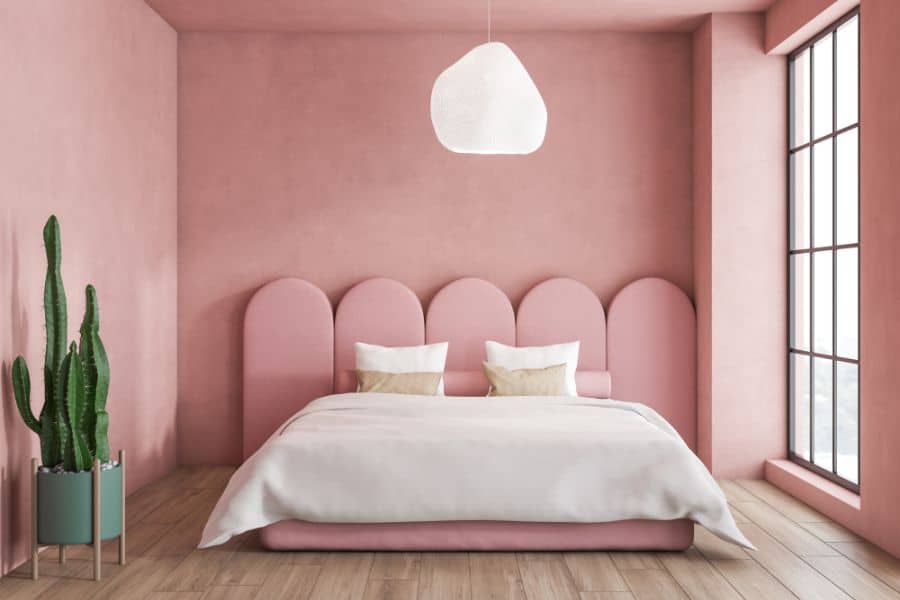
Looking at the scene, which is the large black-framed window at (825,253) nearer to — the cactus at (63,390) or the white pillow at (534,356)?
the white pillow at (534,356)

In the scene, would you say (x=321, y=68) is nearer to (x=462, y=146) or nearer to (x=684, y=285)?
(x=462, y=146)

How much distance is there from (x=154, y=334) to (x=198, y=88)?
66.1 inches

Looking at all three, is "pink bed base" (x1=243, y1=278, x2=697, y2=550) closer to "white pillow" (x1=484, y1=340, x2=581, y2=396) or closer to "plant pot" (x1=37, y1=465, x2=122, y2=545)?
"white pillow" (x1=484, y1=340, x2=581, y2=396)

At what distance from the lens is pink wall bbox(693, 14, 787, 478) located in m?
5.52

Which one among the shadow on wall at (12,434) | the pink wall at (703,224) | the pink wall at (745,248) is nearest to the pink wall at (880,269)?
the pink wall at (745,248)

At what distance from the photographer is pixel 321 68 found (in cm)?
596

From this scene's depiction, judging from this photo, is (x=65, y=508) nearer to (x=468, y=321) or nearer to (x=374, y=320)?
(x=374, y=320)

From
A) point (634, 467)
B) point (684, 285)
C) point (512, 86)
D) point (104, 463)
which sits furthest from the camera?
point (684, 285)

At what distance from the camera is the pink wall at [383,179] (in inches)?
235

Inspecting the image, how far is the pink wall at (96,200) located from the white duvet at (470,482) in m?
1.03

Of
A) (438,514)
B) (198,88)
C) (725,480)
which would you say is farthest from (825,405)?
(198,88)

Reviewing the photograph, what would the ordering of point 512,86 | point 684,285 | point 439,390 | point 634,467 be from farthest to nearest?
1. point 684,285
2. point 439,390
3. point 512,86
4. point 634,467

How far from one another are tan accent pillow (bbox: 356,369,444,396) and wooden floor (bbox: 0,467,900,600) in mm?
1410

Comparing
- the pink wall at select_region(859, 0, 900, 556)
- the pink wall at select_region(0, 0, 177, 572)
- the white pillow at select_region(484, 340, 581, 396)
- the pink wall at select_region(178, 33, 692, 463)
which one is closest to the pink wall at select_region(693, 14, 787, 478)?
the pink wall at select_region(178, 33, 692, 463)
